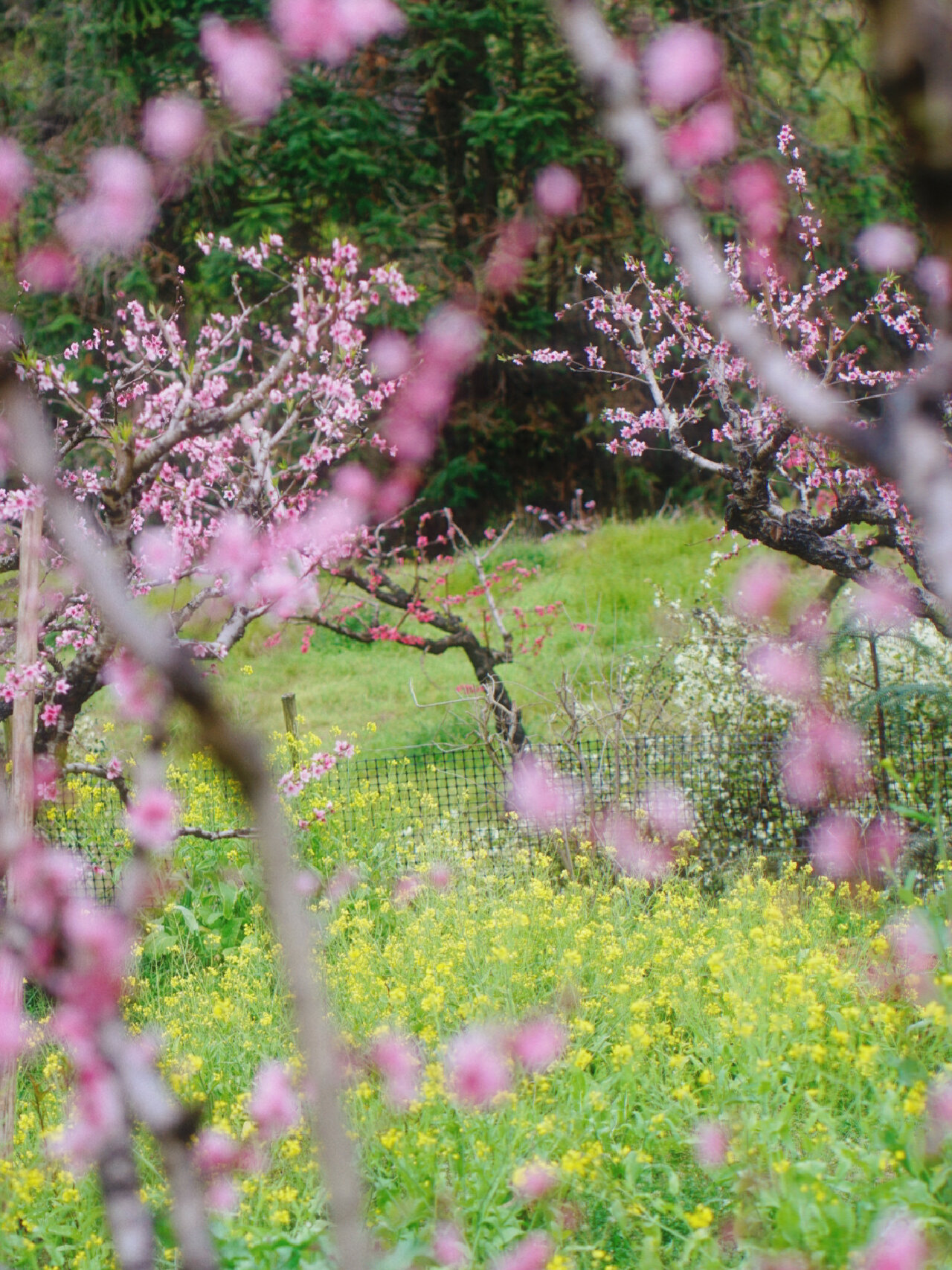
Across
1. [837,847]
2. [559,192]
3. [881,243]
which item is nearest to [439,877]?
[837,847]

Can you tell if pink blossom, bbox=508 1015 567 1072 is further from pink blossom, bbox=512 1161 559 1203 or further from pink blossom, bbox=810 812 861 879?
pink blossom, bbox=810 812 861 879

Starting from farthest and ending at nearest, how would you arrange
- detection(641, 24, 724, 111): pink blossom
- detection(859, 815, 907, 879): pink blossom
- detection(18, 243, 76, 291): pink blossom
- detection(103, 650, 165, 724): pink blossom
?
detection(18, 243, 76, 291): pink blossom, detection(641, 24, 724, 111): pink blossom, detection(859, 815, 907, 879): pink blossom, detection(103, 650, 165, 724): pink blossom

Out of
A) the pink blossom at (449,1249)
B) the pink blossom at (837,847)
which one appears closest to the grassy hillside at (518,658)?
the pink blossom at (837,847)

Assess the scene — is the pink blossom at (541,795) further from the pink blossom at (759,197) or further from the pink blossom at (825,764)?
the pink blossom at (759,197)

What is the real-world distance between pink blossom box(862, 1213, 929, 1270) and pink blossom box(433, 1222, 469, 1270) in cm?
86

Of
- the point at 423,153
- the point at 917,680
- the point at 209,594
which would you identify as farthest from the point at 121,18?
the point at 917,680

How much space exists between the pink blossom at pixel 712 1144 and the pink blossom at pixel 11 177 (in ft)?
21.8

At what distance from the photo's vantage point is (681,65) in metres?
12.2

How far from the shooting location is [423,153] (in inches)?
564

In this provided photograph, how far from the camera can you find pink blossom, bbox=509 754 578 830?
19.4ft

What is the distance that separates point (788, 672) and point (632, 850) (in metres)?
1.42

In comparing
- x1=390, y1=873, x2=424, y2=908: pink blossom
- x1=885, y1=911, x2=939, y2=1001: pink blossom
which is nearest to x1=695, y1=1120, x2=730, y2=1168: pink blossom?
x1=885, y1=911, x2=939, y2=1001: pink blossom

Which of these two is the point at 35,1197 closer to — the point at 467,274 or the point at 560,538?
the point at 560,538

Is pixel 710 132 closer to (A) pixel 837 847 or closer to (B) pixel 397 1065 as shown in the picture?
(A) pixel 837 847
